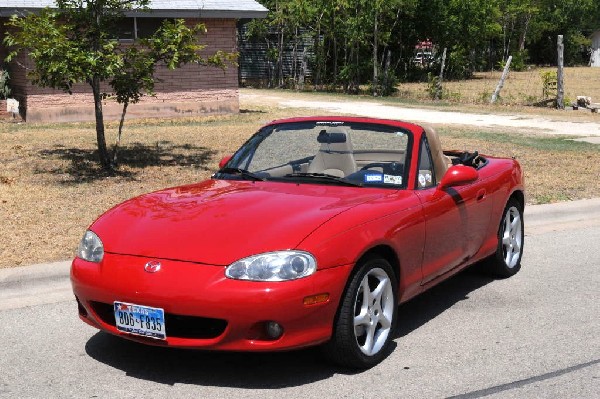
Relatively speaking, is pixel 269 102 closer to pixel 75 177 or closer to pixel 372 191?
pixel 75 177

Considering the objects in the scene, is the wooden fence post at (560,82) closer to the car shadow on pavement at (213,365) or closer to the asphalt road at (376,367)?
the asphalt road at (376,367)

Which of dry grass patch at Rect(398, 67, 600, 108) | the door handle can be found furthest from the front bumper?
dry grass patch at Rect(398, 67, 600, 108)

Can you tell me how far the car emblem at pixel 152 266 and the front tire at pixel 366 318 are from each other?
3.32ft

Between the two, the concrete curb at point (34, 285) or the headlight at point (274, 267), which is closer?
the headlight at point (274, 267)

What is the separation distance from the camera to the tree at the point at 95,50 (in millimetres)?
11336

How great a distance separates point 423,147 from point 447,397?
7.03ft

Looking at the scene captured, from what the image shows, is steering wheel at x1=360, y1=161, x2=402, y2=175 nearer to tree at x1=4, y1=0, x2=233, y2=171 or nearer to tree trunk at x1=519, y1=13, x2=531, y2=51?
tree at x1=4, y1=0, x2=233, y2=171

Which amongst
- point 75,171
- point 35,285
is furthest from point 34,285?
point 75,171

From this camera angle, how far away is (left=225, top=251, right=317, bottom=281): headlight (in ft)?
14.5

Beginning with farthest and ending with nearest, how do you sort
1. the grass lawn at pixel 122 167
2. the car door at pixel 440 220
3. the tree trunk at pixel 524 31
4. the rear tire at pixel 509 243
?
the tree trunk at pixel 524 31
the grass lawn at pixel 122 167
the rear tire at pixel 509 243
the car door at pixel 440 220

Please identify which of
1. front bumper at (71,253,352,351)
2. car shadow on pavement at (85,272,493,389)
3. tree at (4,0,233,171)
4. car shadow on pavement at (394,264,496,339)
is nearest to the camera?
front bumper at (71,253,352,351)

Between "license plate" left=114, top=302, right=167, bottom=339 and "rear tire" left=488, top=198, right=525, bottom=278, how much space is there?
3.44 metres

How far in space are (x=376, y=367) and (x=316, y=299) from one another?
0.77 meters

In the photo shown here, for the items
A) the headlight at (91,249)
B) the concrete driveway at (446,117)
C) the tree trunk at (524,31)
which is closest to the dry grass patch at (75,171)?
the headlight at (91,249)
